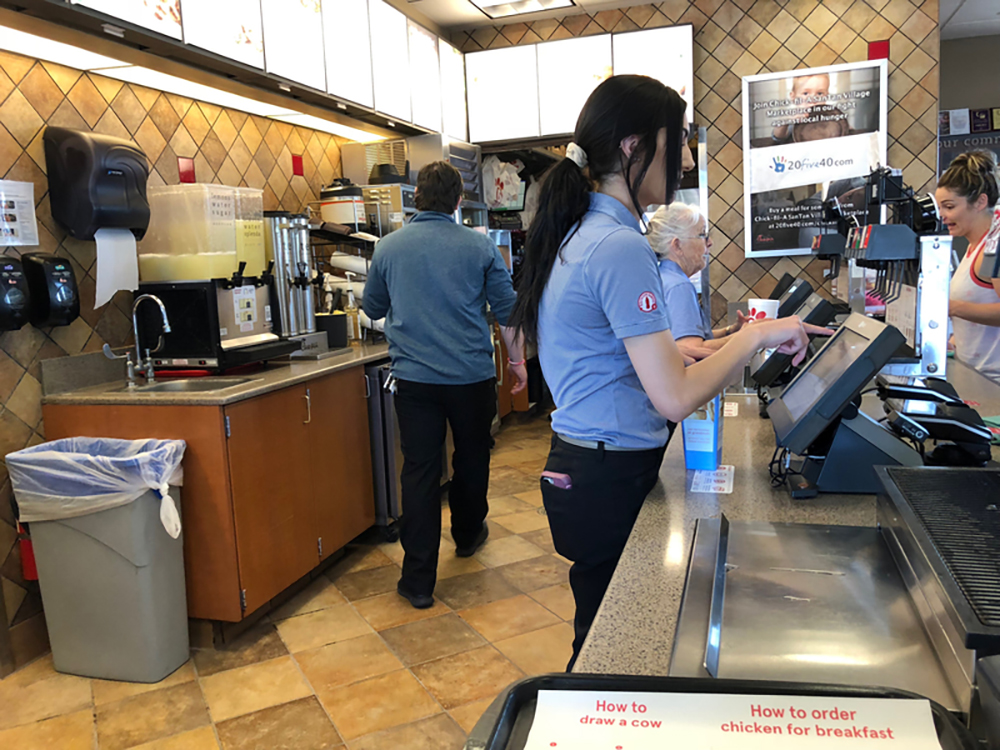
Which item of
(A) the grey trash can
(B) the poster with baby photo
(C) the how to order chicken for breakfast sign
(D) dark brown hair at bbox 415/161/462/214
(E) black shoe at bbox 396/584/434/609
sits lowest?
(E) black shoe at bbox 396/584/434/609

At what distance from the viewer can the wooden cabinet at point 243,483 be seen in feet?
8.24

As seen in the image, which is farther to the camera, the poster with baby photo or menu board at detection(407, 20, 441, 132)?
the poster with baby photo

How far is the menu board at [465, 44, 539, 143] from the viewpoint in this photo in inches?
210

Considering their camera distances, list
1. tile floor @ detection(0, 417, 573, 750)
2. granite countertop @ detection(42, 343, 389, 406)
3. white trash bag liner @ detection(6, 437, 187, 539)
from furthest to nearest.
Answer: granite countertop @ detection(42, 343, 389, 406), white trash bag liner @ detection(6, 437, 187, 539), tile floor @ detection(0, 417, 573, 750)

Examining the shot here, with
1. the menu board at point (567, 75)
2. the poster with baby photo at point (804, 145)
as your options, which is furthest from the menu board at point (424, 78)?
the poster with baby photo at point (804, 145)

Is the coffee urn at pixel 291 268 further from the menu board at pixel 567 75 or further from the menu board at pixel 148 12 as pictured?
the menu board at pixel 567 75

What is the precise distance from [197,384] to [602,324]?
2046 mm

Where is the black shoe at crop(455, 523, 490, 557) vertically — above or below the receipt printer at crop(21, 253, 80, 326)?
below

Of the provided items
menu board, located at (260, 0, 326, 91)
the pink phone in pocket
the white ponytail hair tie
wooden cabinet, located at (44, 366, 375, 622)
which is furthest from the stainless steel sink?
the white ponytail hair tie

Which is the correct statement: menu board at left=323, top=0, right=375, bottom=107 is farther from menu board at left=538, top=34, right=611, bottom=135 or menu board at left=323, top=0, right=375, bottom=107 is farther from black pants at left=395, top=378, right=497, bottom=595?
black pants at left=395, top=378, right=497, bottom=595

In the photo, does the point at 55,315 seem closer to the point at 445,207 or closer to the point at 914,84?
the point at 445,207

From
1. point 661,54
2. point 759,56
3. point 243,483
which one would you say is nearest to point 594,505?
point 243,483

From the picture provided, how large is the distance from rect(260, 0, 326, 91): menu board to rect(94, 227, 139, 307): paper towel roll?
39.3 inches

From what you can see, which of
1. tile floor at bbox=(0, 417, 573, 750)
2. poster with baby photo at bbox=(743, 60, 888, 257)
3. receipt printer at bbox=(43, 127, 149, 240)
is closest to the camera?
tile floor at bbox=(0, 417, 573, 750)
